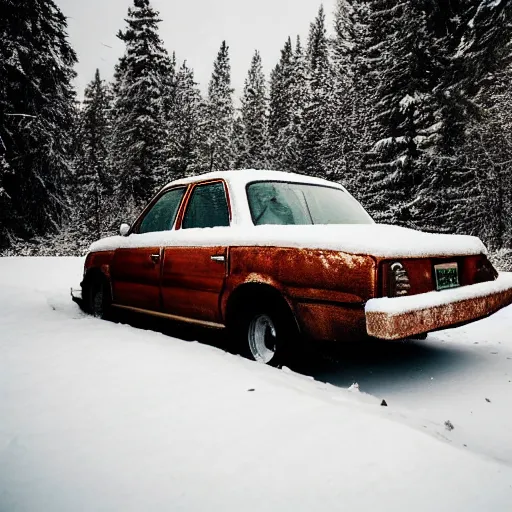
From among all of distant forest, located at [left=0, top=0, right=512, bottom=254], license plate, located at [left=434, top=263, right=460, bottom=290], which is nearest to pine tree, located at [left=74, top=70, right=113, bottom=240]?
distant forest, located at [left=0, top=0, right=512, bottom=254]

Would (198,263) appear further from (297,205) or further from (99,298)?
(99,298)

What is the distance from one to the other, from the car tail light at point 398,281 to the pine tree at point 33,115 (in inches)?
630

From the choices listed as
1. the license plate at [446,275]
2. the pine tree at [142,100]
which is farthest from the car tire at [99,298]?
the pine tree at [142,100]

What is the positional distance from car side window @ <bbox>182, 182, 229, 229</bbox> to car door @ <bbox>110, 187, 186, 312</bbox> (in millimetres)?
230

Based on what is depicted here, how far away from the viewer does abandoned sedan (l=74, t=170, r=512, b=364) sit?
2.81 metres

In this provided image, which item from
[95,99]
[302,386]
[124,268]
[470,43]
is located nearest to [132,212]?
[95,99]

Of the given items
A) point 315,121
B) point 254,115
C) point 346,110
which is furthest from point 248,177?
point 254,115

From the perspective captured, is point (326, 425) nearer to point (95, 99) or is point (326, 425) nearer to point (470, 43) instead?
point (470, 43)

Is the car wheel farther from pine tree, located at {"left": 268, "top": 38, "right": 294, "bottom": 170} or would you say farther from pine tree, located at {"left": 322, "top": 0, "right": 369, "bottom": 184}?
pine tree, located at {"left": 268, "top": 38, "right": 294, "bottom": 170}

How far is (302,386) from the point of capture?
2727 millimetres

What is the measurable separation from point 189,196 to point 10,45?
15.1 meters

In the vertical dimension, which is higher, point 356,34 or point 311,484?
point 356,34

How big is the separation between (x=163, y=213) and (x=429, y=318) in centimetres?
305

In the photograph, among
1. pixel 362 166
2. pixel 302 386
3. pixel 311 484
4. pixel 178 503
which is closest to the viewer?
pixel 178 503
